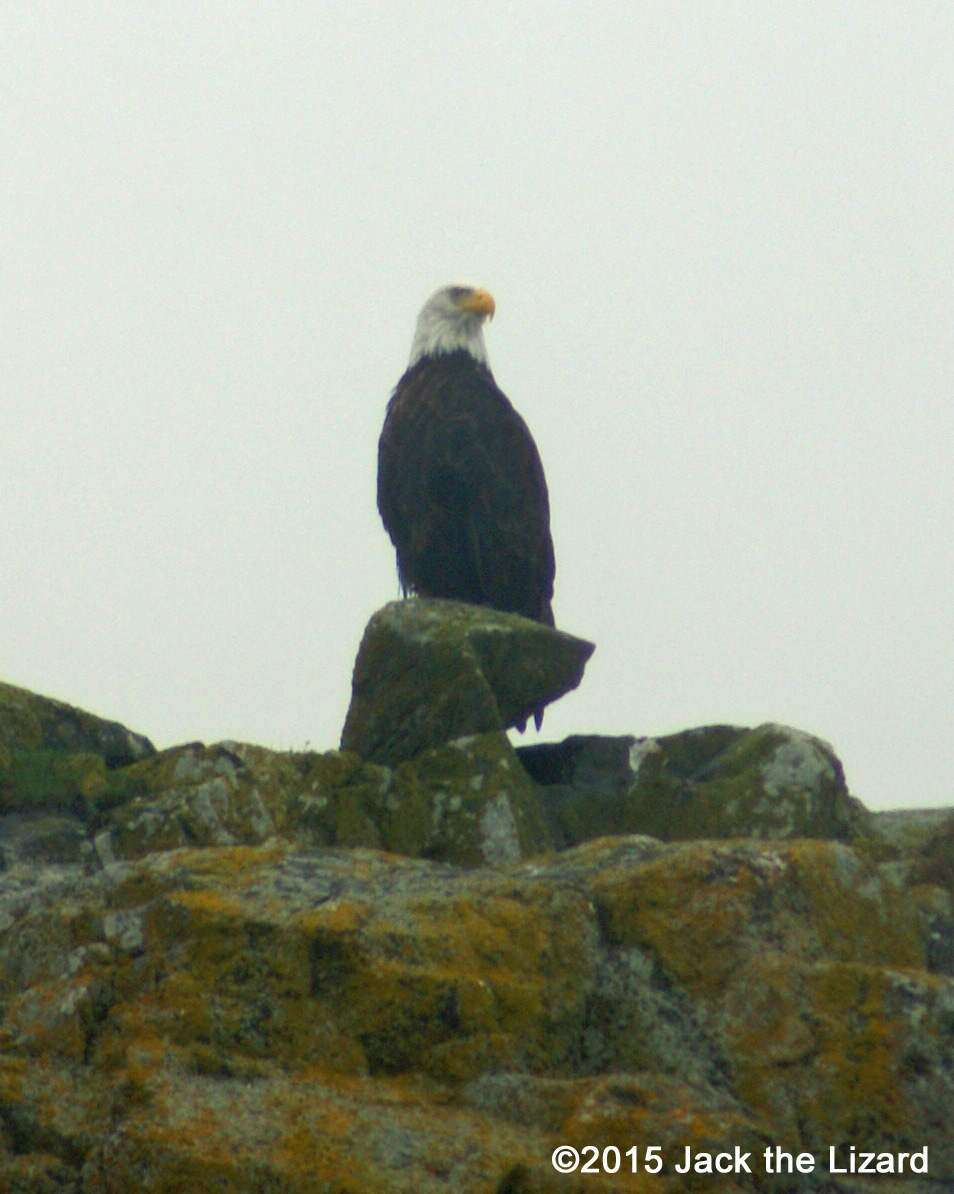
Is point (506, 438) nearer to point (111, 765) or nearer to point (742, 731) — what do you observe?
point (742, 731)

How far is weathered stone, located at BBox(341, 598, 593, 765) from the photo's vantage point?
634 centimetres

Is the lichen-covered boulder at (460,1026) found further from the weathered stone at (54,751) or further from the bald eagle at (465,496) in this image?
the bald eagle at (465,496)

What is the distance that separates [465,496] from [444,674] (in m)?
2.82

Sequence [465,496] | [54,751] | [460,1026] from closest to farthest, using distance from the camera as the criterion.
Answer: [460,1026]
[54,751]
[465,496]

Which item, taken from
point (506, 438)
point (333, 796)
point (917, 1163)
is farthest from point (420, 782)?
point (506, 438)

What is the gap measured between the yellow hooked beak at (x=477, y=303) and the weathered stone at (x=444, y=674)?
3718mm

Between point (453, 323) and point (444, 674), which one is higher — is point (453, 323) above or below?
above

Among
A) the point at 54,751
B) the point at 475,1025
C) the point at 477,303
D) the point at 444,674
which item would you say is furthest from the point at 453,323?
the point at 475,1025

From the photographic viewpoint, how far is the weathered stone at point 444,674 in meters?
6.34

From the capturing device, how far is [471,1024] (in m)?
3.09

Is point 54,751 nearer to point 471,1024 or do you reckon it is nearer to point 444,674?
point 444,674

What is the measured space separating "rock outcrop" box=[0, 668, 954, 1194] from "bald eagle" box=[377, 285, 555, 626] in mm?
5233

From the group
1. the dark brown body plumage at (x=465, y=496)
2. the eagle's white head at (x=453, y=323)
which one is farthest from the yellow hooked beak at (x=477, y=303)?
the dark brown body plumage at (x=465, y=496)

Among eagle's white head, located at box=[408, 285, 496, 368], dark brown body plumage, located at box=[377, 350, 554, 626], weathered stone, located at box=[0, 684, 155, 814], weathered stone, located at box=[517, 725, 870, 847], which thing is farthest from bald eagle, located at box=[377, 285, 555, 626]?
weathered stone, located at box=[0, 684, 155, 814]
